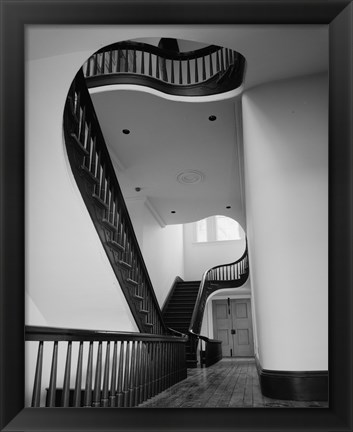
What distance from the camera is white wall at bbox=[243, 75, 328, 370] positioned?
381 centimetres

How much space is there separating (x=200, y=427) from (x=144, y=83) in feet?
17.8

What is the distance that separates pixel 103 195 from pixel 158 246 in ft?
24.0

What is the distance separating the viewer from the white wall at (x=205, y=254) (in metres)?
15.6

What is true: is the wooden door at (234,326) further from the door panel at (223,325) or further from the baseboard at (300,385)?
the baseboard at (300,385)

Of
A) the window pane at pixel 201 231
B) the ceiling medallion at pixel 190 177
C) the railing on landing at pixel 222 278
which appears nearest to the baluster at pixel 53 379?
the ceiling medallion at pixel 190 177

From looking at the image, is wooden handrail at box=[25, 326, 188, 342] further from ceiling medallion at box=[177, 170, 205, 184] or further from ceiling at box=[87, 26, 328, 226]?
ceiling medallion at box=[177, 170, 205, 184]

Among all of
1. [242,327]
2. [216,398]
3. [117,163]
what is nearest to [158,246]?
[117,163]

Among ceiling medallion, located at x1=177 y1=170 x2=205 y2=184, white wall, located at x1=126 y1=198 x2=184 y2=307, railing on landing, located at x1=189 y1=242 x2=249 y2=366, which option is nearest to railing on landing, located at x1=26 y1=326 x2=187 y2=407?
ceiling medallion, located at x1=177 y1=170 x2=205 y2=184

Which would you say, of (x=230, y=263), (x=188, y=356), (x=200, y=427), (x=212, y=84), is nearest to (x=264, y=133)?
(x=212, y=84)

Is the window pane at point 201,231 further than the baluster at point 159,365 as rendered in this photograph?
Yes

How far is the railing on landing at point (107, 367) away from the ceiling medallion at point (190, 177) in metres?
3.62

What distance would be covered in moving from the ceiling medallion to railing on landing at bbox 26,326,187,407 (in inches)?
143

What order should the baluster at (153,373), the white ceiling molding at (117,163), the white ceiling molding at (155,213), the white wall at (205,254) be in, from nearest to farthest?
1. the baluster at (153,373)
2. the white ceiling molding at (117,163)
3. the white ceiling molding at (155,213)
4. the white wall at (205,254)
